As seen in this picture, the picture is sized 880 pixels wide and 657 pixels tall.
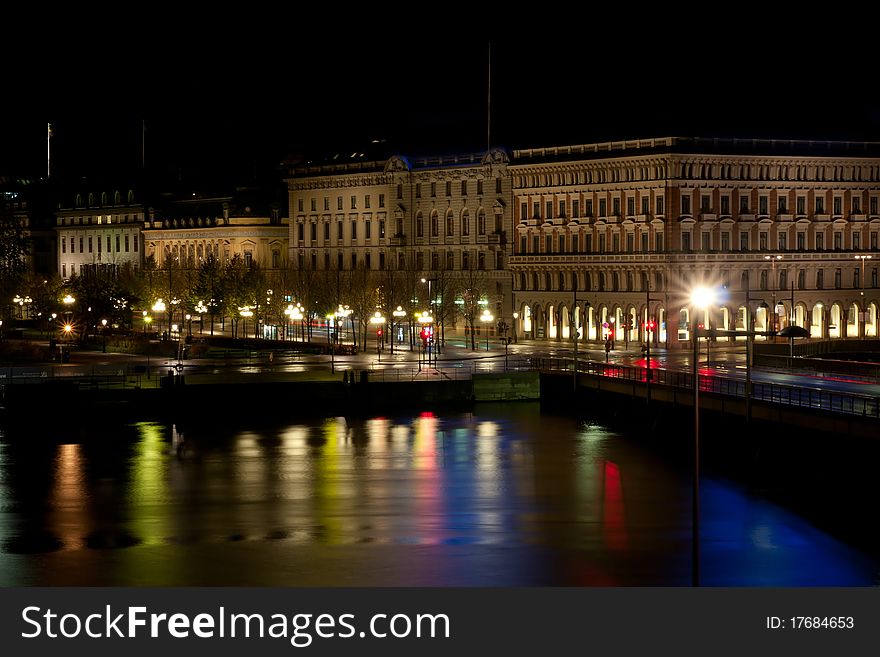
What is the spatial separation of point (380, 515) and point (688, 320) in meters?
71.6

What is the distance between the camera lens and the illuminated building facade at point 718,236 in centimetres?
14150

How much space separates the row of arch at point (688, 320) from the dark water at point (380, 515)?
41.9 m

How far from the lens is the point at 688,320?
139 m

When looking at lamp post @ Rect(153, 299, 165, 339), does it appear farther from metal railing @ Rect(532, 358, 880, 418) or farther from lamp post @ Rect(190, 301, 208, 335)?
metal railing @ Rect(532, 358, 880, 418)

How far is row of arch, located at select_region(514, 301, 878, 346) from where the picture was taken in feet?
456

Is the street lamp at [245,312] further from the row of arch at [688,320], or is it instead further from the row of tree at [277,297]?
the row of arch at [688,320]

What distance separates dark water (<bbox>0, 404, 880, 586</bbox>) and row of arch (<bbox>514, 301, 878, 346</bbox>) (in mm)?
41926

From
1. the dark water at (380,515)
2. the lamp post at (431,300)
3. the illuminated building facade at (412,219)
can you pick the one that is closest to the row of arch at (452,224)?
the illuminated building facade at (412,219)

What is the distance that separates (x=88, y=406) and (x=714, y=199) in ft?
187

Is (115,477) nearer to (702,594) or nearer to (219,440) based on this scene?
(219,440)

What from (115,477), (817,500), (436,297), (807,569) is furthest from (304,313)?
(807,569)

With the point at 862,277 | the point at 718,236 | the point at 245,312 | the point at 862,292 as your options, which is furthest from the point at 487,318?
the point at 862,277

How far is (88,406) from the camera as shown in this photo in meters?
103

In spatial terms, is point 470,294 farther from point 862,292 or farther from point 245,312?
point 862,292
